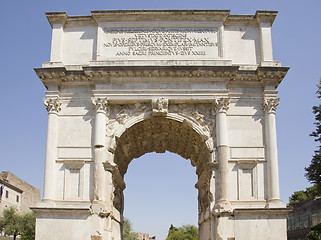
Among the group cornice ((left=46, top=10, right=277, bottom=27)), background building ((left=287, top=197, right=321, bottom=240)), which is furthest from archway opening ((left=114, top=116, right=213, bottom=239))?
background building ((left=287, top=197, right=321, bottom=240))

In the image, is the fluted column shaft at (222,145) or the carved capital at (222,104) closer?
the fluted column shaft at (222,145)

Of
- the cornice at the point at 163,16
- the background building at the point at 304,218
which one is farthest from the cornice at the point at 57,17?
the background building at the point at 304,218

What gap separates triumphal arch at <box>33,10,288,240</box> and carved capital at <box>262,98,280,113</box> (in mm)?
37

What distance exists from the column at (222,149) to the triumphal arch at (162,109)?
4cm

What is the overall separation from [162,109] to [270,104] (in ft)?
13.1

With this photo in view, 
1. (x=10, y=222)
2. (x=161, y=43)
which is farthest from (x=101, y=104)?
(x=10, y=222)

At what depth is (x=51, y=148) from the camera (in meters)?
15.9

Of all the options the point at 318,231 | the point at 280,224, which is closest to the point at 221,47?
the point at 280,224

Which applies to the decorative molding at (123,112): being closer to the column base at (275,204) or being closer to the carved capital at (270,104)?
the carved capital at (270,104)

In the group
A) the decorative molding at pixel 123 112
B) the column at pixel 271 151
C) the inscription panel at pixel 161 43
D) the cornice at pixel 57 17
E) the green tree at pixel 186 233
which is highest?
the cornice at pixel 57 17

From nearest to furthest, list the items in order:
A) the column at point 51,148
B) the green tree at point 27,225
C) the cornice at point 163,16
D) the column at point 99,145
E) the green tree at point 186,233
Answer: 1. the column at point 99,145
2. the column at point 51,148
3. the cornice at point 163,16
4. the green tree at point 27,225
5. the green tree at point 186,233

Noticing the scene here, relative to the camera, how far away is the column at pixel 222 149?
49.7 feet

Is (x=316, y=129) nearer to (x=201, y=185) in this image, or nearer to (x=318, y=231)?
(x=318, y=231)

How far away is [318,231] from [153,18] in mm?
10874
